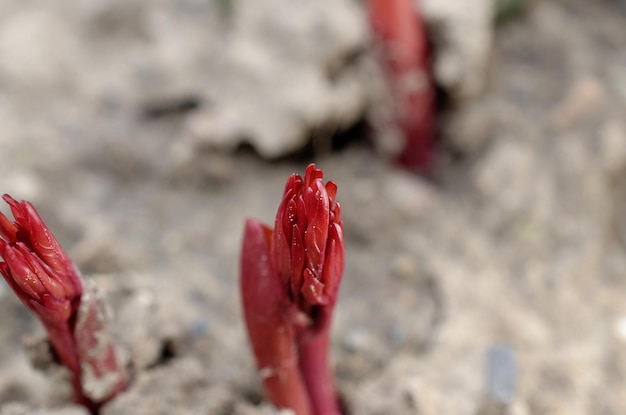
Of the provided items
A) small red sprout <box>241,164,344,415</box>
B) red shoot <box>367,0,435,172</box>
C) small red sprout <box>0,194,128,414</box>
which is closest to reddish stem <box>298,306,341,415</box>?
small red sprout <box>241,164,344,415</box>

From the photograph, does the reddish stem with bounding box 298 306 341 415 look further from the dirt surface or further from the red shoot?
the red shoot

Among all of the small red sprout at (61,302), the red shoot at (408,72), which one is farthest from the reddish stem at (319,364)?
the red shoot at (408,72)

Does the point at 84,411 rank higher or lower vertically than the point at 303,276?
lower

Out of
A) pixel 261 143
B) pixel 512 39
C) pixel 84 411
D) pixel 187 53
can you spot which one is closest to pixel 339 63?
pixel 261 143

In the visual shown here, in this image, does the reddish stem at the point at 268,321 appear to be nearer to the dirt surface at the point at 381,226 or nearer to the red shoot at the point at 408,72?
the dirt surface at the point at 381,226

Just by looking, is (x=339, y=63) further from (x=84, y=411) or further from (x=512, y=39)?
(x=84, y=411)

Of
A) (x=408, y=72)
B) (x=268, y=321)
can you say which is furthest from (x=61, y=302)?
(x=408, y=72)
